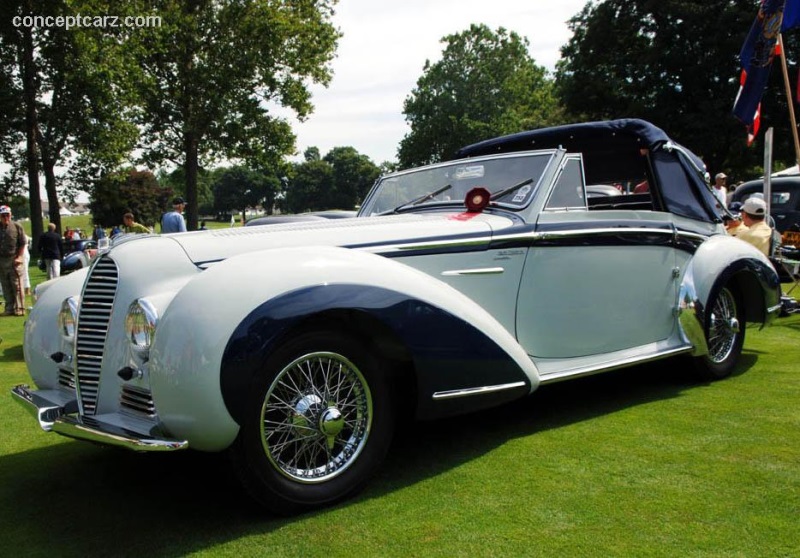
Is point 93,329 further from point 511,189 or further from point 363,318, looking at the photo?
point 511,189

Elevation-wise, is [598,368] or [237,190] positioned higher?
[237,190]

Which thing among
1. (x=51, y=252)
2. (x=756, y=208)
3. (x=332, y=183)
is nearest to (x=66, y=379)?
(x=756, y=208)

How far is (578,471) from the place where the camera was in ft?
11.2

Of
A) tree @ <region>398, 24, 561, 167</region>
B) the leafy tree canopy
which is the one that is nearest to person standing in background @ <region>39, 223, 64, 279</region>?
tree @ <region>398, 24, 561, 167</region>

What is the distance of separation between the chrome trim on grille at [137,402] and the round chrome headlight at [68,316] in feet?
2.37

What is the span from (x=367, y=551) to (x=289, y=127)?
3021cm

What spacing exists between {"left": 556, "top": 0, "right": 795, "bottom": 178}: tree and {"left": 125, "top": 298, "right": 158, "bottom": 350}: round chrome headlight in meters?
29.4

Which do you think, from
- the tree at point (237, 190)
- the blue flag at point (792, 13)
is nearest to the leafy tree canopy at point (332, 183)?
the tree at point (237, 190)

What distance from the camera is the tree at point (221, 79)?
94.2ft

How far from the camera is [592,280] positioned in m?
4.31

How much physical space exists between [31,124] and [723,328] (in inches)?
1147

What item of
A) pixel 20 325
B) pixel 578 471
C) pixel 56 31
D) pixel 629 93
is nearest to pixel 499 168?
pixel 578 471

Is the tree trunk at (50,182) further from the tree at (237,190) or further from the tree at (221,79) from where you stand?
the tree at (237,190)

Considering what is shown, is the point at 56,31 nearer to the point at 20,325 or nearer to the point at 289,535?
the point at 20,325
